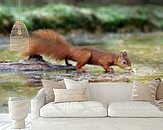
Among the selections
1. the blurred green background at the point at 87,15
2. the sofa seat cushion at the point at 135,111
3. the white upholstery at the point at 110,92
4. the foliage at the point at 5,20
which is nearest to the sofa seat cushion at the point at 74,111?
the sofa seat cushion at the point at 135,111

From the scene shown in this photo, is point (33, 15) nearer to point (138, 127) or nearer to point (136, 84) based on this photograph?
point (136, 84)

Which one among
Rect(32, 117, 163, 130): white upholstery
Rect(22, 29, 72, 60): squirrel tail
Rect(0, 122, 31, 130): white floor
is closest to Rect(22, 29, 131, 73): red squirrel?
Rect(22, 29, 72, 60): squirrel tail

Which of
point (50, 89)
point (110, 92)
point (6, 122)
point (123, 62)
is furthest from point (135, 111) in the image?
point (6, 122)

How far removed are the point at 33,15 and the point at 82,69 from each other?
1.22 meters

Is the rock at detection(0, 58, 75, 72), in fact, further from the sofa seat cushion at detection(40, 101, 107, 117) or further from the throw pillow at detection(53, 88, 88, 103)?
the sofa seat cushion at detection(40, 101, 107, 117)

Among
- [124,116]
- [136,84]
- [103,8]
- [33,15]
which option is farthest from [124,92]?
[33,15]

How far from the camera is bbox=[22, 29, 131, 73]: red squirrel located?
20.9 feet

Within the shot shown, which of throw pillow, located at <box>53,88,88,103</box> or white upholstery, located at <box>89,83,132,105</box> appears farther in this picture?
white upholstery, located at <box>89,83,132,105</box>

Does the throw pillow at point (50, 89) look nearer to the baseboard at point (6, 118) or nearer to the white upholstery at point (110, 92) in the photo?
the white upholstery at point (110, 92)

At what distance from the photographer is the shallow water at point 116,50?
20.8ft

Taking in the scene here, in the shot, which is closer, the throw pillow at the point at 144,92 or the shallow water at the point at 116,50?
the throw pillow at the point at 144,92

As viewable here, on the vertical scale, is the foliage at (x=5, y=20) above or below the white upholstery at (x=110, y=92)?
above

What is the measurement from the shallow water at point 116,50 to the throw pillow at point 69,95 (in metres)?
1.09

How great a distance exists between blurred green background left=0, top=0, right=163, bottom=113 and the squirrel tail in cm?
11
